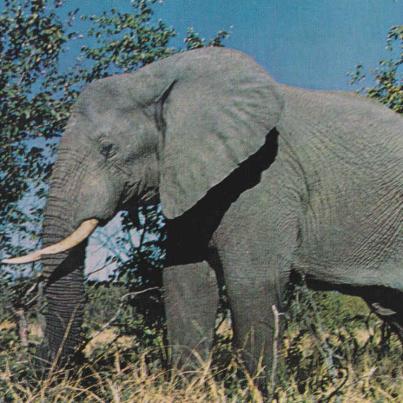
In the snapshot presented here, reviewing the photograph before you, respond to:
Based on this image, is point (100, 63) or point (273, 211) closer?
point (273, 211)

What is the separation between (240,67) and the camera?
194 inches

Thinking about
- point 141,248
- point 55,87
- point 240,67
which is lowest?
point 141,248

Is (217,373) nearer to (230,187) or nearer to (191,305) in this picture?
(191,305)

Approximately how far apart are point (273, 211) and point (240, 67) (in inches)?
30.9

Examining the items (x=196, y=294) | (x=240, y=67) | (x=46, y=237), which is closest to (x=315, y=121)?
(x=240, y=67)

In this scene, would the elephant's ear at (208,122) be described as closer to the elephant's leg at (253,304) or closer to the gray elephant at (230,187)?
the gray elephant at (230,187)

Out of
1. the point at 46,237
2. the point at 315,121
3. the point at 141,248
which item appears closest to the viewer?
the point at 46,237

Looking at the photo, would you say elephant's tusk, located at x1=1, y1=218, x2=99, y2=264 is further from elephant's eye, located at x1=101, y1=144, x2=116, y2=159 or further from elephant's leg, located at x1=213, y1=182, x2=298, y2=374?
elephant's leg, located at x1=213, y1=182, x2=298, y2=374

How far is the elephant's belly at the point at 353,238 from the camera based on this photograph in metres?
4.97

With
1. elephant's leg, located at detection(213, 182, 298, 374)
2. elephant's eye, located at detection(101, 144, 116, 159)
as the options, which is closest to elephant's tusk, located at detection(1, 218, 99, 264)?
elephant's eye, located at detection(101, 144, 116, 159)

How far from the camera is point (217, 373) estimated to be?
489 cm

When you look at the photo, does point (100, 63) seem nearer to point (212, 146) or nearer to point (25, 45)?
point (25, 45)

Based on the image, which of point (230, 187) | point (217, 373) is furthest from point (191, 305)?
point (230, 187)

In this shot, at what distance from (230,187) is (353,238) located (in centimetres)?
77
